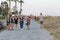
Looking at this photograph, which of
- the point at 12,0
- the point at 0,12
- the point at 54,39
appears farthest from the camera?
the point at 0,12

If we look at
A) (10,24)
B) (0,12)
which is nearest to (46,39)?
(10,24)

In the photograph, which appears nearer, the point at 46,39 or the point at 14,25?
the point at 46,39

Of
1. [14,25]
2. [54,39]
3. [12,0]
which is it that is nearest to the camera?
[54,39]

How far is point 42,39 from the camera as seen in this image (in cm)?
1536

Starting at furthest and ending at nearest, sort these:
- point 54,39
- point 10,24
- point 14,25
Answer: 1. point 14,25
2. point 10,24
3. point 54,39

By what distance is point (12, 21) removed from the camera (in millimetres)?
24719

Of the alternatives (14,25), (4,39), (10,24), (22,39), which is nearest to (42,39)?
(22,39)

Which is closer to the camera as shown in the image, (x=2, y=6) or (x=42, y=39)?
(x=42, y=39)

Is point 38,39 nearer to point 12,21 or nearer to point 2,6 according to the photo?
point 12,21

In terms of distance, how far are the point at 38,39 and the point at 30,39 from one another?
466mm

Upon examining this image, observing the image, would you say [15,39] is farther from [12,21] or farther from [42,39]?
[12,21]

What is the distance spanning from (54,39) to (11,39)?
2492 mm

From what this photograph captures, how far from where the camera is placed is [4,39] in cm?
1537

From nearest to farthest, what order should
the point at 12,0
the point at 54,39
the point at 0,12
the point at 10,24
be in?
the point at 54,39
the point at 10,24
the point at 12,0
the point at 0,12
